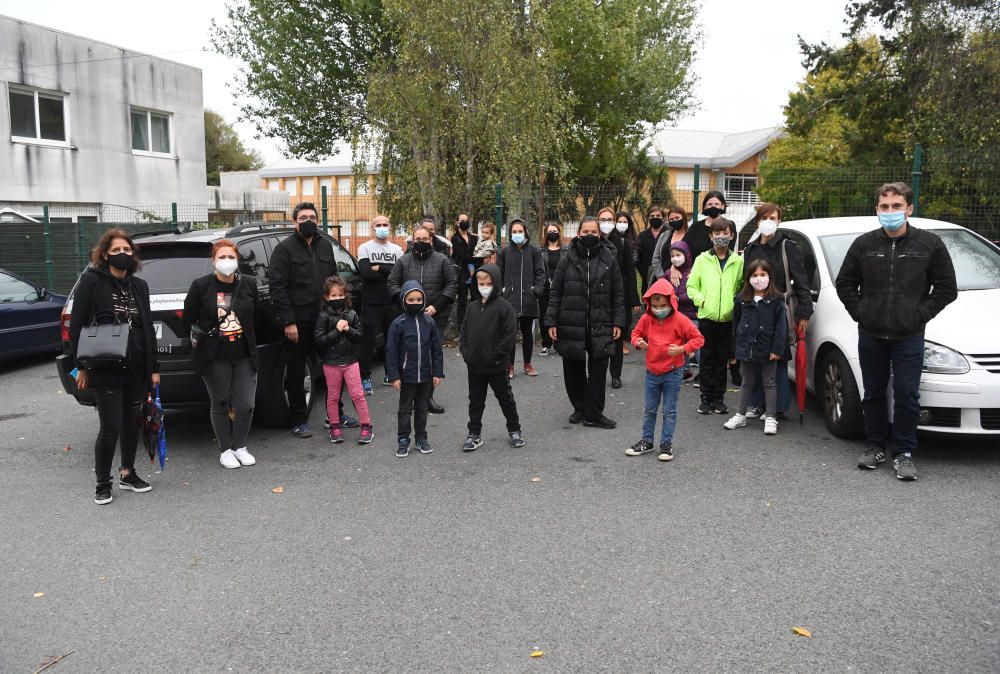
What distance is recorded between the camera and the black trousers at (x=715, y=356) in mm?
7840

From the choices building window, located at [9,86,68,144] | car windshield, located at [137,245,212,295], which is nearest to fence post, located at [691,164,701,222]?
car windshield, located at [137,245,212,295]

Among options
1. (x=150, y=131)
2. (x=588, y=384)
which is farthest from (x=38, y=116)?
(x=588, y=384)

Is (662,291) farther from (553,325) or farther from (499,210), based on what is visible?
(499,210)

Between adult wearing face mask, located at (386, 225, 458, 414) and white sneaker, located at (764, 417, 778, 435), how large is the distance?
10.3ft

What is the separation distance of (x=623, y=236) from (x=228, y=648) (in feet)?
24.0

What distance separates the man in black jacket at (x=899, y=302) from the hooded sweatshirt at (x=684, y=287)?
266 cm

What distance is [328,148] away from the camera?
25.5m

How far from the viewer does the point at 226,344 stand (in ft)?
20.7

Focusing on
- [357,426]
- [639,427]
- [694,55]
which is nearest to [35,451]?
[357,426]

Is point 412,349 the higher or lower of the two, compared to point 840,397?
higher

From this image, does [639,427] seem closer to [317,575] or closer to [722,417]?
[722,417]

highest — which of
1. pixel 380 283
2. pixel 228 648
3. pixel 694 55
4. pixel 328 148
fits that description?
pixel 694 55

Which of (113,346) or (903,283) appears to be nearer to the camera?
(113,346)

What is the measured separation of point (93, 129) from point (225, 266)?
770 inches
